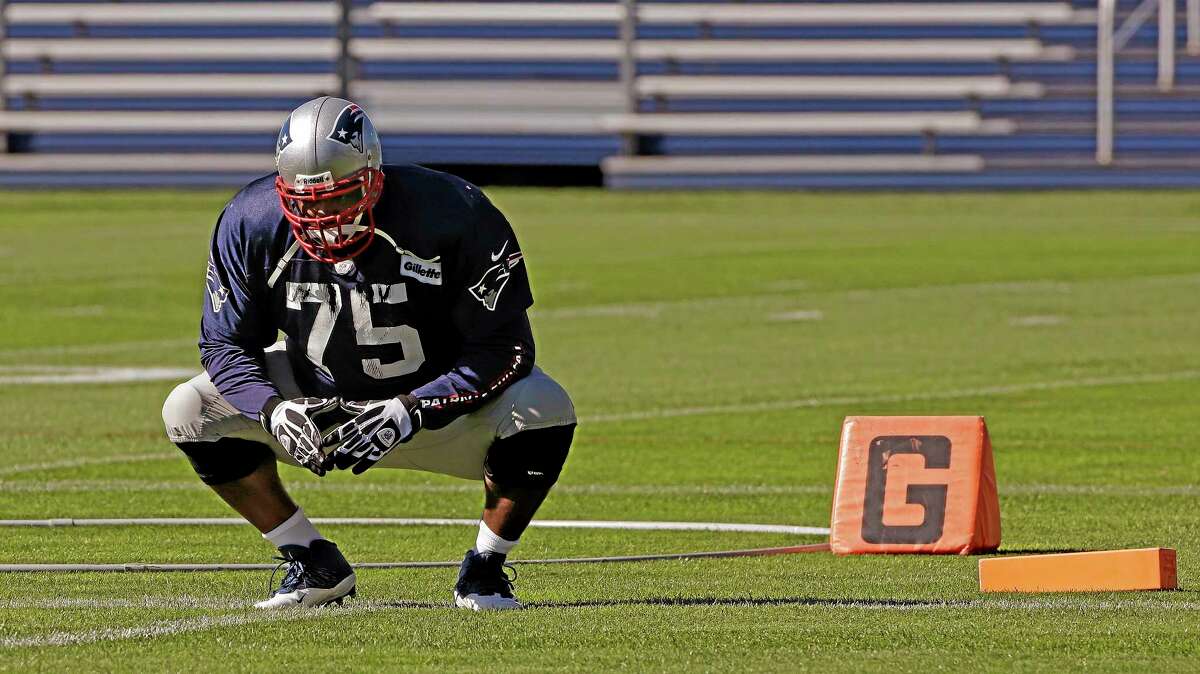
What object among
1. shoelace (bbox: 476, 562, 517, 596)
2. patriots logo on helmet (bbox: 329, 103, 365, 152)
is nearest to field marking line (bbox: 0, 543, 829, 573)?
shoelace (bbox: 476, 562, 517, 596)

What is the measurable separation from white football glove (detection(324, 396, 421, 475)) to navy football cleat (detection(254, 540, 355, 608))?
0.38 meters

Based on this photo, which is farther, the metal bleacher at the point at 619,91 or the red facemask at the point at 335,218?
the metal bleacher at the point at 619,91

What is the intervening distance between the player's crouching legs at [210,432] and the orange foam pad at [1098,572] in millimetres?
2117

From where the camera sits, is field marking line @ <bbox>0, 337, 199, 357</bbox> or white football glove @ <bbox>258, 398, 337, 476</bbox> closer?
white football glove @ <bbox>258, 398, 337, 476</bbox>

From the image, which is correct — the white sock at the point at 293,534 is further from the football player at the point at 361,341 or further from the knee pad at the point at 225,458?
the knee pad at the point at 225,458

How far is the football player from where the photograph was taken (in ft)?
20.0

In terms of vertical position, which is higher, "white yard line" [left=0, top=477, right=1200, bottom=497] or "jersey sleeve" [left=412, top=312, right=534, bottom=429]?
"jersey sleeve" [left=412, top=312, right=534, bottom=429]

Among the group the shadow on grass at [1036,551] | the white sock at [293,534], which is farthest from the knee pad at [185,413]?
the shadow on grass at [1036,551]

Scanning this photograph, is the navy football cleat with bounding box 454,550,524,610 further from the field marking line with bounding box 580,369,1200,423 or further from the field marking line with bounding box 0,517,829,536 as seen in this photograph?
the field marking line with bounding box 580,369,1200,423

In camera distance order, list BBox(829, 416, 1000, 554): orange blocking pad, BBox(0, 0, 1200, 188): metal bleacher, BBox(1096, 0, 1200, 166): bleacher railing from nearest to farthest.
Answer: BBox(829, 416, 1000, 554): orange blocking pad → BBox(1096, 0, 1200, 166): bleacher railing → BBox(0, 0, 1200, 188): metal bleacher

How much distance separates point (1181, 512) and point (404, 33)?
37524mm

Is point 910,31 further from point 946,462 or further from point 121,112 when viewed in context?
point 946,462

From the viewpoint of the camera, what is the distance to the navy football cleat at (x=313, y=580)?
6223 mm

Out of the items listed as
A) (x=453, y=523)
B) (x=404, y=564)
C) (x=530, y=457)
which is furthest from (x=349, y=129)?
(x=453, y=523)
